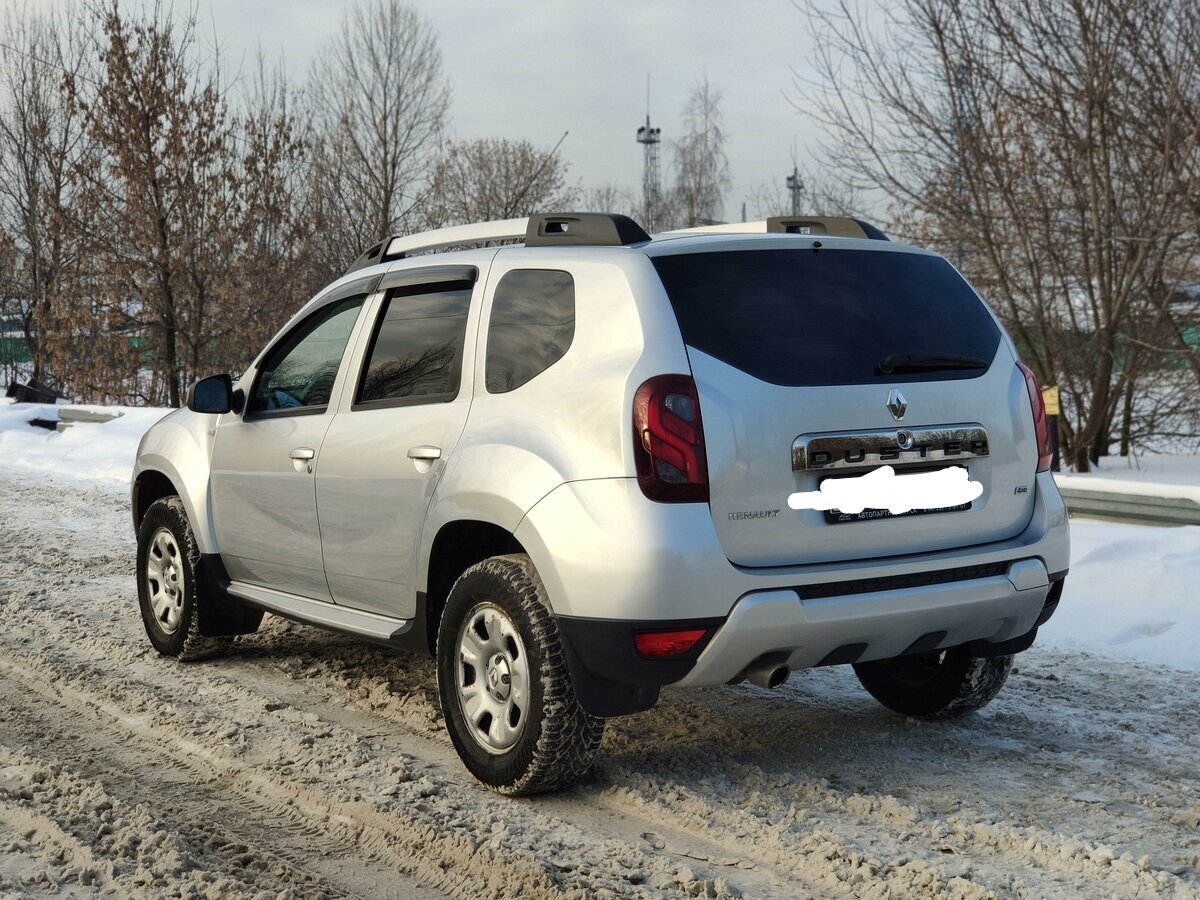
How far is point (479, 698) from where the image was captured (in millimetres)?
4078

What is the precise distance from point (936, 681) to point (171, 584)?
3475 mm

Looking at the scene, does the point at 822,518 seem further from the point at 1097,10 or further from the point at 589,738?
the point at 1097,10

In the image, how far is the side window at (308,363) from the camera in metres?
5.04

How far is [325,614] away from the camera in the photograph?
16.0ft

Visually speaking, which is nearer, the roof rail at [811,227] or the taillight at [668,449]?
the taillight at [668,449]

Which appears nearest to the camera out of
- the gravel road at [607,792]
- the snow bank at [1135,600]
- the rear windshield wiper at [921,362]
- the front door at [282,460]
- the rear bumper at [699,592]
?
the gravel road at [607,792]

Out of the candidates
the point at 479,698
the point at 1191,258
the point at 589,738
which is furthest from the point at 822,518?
the point at 1191,258

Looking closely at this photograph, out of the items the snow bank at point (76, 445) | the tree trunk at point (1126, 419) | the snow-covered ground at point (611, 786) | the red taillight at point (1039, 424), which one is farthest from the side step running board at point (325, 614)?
the tree trunk at point (1126, 419)

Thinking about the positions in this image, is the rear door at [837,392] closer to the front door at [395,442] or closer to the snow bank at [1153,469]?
the front door at [395,442]

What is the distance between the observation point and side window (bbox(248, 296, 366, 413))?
198 inches

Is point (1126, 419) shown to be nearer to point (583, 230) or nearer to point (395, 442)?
point (583, 230)

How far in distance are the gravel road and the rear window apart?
1344mm

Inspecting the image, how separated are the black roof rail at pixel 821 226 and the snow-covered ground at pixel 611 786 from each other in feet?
6.11

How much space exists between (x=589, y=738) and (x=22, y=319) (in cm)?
2627
